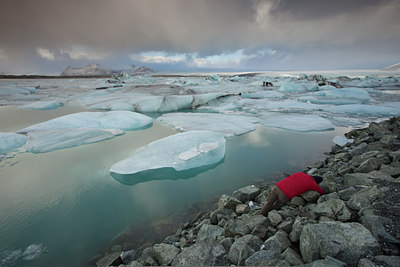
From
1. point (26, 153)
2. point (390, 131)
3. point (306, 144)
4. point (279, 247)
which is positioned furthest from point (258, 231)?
point (26, 153)

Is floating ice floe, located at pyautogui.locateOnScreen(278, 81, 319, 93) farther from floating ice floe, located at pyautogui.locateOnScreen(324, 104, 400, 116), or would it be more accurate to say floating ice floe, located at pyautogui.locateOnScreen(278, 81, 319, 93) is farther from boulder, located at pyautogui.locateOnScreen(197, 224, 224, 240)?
boulder, located at pyautogui.locateOnScreen(197, 224, 224, 240)

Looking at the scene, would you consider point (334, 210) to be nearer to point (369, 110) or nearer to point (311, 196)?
point (311, 196)

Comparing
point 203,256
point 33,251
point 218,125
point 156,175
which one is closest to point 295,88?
point 218,125

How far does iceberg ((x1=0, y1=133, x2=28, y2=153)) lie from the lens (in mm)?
3499

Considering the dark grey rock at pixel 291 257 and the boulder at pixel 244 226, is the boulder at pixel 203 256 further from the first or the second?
the dark grey rock at pixel 291 257

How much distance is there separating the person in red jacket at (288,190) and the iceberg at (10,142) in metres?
4.32

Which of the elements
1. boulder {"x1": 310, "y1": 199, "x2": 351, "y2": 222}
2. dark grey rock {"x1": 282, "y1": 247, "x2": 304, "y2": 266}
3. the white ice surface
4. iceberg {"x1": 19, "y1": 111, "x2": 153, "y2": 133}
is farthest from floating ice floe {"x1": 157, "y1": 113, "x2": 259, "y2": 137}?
dark grey rock {"x1": 282, "y1": 247, "x2": 304, "y2": 266}

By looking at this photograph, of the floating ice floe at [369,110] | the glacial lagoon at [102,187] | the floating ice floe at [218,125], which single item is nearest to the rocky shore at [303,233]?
the glacial lagoon at [102,187]

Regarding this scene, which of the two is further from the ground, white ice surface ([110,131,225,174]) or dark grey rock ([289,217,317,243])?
dark grey rock ([289,217,317,243])

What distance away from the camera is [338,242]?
1.04m

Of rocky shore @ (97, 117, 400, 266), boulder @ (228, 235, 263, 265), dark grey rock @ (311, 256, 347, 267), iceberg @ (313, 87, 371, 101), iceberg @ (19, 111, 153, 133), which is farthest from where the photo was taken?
iceberg @ (313, 87, 371, 101)

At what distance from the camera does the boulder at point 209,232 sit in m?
1.55

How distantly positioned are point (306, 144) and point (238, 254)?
3424mm

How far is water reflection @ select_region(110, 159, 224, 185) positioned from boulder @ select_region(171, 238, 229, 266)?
1525mm
